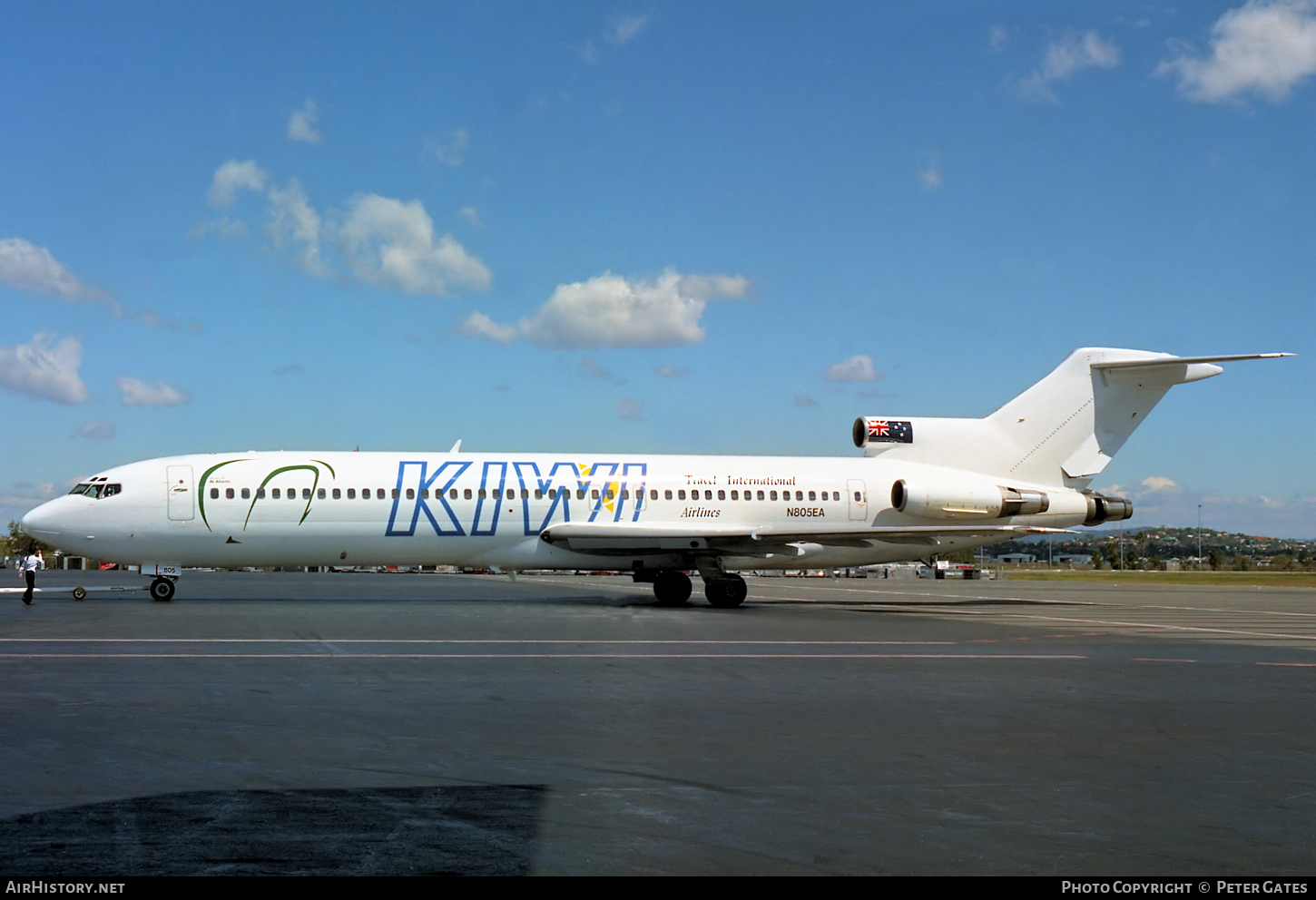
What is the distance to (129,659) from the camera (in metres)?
14.6

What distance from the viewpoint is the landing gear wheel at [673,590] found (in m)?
30.3

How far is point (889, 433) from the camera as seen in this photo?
109 feet

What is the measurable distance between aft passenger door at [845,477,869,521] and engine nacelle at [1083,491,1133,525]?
6.55 metres

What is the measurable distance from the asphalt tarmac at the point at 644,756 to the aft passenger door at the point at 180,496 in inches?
375

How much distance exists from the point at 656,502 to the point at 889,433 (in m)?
7.67

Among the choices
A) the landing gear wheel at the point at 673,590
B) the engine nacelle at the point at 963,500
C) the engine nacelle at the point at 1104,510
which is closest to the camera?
the landing gear wheel at the point at 673,590

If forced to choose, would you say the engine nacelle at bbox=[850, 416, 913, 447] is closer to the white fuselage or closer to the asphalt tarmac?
the white fuselage

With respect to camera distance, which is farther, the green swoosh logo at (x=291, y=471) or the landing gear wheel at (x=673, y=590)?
the landing gear wheel at (x=673, y=590)

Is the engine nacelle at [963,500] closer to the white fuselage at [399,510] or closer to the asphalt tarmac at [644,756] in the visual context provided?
the white fuselage at [399,510]

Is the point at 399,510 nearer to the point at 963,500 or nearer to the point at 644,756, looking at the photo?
the point at 963,500

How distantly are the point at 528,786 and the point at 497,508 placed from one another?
21.8m

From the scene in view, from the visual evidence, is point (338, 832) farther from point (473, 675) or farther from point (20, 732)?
point (473, 675)

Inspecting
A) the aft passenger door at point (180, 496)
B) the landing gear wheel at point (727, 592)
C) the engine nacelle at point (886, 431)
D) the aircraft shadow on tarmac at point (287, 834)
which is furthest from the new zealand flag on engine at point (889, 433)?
the aircraft shadow on tarmac at point (287, 834)
